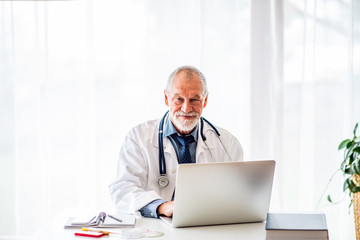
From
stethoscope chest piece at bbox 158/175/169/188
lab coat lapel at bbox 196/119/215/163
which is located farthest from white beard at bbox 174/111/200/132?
stethoscope chest piece at bbox 158/175/169/188

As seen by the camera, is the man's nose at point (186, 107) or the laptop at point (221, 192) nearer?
the laptop at point (221, 192)

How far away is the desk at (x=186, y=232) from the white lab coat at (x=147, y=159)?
24cm

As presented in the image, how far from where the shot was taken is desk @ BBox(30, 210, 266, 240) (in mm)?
1736

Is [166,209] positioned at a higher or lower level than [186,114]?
lower

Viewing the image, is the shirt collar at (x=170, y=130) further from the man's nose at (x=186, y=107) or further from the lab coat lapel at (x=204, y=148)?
the man's nose at (x=186, y=107)

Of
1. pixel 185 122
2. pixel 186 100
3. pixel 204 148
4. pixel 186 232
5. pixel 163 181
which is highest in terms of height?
pixel 186 100

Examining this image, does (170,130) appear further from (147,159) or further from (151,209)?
(151,209)

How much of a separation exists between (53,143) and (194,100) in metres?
1.31

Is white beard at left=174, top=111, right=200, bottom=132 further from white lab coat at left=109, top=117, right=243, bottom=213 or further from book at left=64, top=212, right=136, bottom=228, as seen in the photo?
book at left=64, top=212, right=136, bottom=228

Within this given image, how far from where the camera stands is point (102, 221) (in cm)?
190

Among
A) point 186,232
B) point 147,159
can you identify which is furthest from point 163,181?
point 186,232

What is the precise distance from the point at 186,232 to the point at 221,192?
20cm

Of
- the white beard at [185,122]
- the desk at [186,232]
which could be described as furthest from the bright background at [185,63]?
the desk at [186,232]

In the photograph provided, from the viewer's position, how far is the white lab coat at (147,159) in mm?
2146
